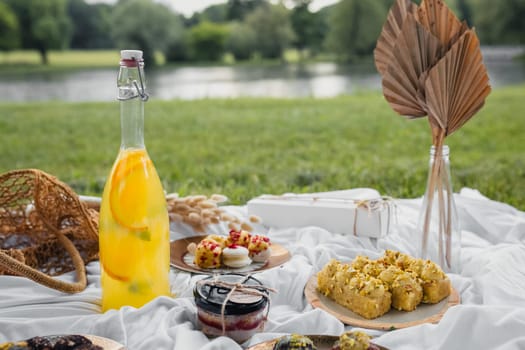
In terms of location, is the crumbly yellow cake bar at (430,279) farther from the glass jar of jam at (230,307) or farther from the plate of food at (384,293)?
the glass jar of jam at (230,307)

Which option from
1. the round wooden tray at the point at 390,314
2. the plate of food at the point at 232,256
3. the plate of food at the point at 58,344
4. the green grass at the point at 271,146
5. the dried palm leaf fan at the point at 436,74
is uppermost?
the dried palm leaf fan at the point at 436,74

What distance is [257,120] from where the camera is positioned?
28.2 ft

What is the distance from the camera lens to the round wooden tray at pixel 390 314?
1.97 m

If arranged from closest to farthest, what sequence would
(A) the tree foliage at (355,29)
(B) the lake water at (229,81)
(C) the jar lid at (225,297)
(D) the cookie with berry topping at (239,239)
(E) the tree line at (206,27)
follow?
(C) the jar lid at (225,297), (D) the cookie with berry topping at (239,239), (B) the lake water at (229,81), (E) the tree line at (206,27), (A) the tree foliage at (355,29)

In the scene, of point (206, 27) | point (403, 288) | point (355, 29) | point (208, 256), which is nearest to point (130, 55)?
point (208, 256)

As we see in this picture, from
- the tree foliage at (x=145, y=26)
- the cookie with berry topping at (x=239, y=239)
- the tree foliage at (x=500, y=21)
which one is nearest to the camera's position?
the cookie with berry topping at (x=239, y=239)

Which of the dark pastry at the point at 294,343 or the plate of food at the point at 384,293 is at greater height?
the dark pastry at the point at 294,343

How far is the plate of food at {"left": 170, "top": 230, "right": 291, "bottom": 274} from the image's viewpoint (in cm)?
241

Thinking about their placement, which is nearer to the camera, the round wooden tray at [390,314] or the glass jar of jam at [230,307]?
the glass jar of jam at [230,307]

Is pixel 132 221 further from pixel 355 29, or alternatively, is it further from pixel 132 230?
pixel 355 29

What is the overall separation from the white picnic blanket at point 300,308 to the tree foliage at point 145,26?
44.4 ft

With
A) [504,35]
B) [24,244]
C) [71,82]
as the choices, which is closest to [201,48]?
[71,82]

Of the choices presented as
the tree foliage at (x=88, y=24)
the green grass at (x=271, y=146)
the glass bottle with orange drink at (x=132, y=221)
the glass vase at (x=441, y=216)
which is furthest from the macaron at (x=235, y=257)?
the tree foliage at (x=88, y=24)

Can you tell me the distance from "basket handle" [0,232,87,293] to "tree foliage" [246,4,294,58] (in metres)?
15.0
